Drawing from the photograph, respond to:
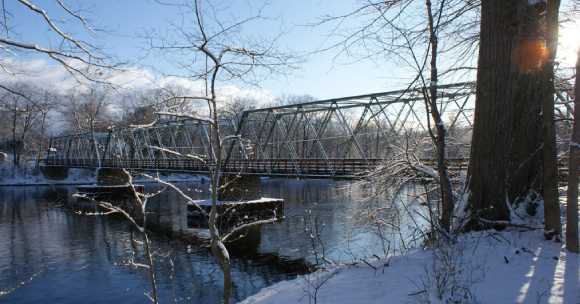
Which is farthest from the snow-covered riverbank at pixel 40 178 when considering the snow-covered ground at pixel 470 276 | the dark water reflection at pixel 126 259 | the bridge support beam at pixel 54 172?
the snow-covered ground at pixel 470 276

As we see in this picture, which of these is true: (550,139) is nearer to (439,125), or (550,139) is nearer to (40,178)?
(439,125)

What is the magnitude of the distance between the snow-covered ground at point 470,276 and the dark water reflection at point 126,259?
13.1 feet

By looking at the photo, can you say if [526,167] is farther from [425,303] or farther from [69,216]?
[69,216]

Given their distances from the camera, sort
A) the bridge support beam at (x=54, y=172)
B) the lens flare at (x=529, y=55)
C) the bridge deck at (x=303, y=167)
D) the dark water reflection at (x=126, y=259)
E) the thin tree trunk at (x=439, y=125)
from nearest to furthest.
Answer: the lens flare at (x=529, y=55), the thin tree trunk at (x=439, y=125), the dark water reflection at (x=126, y=259), the bridge deck at (x=303, y=167), the bridge support beam at (x=54, y=172)

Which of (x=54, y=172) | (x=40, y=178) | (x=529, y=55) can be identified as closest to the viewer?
(x=529, y=55)

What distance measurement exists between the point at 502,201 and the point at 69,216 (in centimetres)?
3190

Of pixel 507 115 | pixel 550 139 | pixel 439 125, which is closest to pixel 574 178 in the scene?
pixel 550 139

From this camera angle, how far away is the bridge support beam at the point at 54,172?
230 ft

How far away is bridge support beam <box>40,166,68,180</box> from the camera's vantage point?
70.2m

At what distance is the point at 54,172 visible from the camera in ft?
234

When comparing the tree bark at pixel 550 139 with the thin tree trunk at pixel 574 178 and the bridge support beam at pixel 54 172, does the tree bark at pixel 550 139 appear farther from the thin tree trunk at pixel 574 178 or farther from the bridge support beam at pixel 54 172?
the bridge support beam at pixel 54 172

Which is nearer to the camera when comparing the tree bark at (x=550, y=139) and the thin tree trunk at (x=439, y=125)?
the tree bark at (x=550, y=139)

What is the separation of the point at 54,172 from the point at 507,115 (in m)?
75.6

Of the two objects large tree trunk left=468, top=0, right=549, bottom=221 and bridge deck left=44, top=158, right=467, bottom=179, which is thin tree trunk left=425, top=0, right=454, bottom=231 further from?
bridge deck left=44, top=158, right=467, bottom=179
